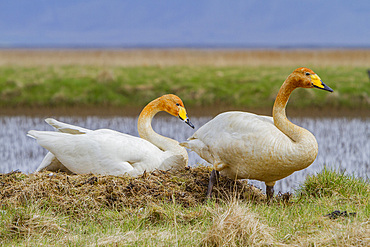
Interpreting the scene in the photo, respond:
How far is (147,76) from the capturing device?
22828mm

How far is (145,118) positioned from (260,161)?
2591 millimetres

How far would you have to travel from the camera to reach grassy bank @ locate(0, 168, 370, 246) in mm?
4559

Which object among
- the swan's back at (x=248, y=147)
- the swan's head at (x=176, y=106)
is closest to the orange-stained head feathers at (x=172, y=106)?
the swan's head at (x=176, y=106)

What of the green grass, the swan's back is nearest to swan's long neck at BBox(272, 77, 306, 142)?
the swan's back

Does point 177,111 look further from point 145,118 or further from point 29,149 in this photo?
point 29,149

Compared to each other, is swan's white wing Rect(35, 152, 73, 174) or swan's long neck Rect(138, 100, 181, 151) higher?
swan's long neck Rect(138, 100, 181, 151)

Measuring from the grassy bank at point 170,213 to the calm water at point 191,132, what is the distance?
121 centimetres

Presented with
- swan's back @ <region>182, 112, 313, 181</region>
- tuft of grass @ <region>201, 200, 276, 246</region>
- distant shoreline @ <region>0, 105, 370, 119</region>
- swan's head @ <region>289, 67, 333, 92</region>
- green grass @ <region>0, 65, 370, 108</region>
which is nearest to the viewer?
tuft of grass @ <region>201, 200, 276, 246</region>

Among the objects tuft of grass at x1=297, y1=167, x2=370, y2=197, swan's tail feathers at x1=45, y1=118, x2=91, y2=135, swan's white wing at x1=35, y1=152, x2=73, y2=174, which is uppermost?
swan's tail feathers at x1=45, y1=118, x2=91, y2=135

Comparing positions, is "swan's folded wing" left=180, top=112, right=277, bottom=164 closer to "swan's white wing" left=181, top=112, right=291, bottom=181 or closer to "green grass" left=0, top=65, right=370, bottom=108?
"swan's white wing" left=181, top=112, right=291, bottom=181

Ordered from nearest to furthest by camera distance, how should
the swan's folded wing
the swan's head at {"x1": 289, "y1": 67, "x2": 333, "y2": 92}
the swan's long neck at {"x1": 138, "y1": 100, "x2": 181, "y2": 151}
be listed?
the swan's folded wing, the swan's head at {"x1": 289, "y1": 67, "x2": 333, "y2": 92}, the swan's long neck at {"x1": 138, "y1": 100, "x2": 181, "y2": 151}

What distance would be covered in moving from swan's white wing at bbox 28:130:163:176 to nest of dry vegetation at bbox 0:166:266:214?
37 centimetres

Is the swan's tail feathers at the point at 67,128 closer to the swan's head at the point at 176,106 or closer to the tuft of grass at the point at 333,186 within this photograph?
the swan's head at the point at 176,106

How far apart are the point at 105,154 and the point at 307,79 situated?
2.85 meters
